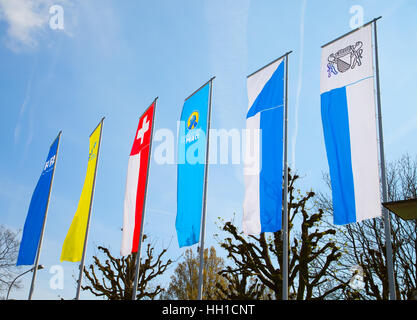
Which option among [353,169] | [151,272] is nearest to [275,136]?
[353,169]

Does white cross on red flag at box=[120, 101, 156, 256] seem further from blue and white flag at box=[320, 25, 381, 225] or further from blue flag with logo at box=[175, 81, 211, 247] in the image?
blue and white flag at box=[320, 25, 381, 225]

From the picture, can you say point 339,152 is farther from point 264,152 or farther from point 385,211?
point 264,152

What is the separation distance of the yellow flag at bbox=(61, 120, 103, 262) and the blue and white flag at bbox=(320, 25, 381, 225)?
9896mm

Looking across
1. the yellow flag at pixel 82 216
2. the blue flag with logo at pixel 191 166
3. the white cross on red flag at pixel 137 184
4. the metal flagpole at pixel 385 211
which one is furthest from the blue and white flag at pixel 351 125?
the yellow flag at pixel 82 216

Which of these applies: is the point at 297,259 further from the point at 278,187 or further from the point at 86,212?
the point at 86,212

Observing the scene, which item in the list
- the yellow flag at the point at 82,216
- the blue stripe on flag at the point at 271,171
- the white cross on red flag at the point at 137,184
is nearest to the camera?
the blue stripe on flag at the point at 271,171

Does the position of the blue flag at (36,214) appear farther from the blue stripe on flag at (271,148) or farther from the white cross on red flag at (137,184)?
the blue stripe on flag at (271,148)

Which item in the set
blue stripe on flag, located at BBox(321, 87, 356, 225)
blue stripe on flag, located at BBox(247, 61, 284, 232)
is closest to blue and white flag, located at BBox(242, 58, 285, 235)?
blue stripe on flag, located at BBox(247, 61, 284, 232)

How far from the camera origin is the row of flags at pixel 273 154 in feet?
33.8

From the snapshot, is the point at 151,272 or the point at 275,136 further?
the point at 151,272

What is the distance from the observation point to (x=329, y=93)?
11.6 meters

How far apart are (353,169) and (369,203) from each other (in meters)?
0.98

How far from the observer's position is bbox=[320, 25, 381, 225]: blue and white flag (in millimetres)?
10008

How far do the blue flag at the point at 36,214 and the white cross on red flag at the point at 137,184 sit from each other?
426 cm
